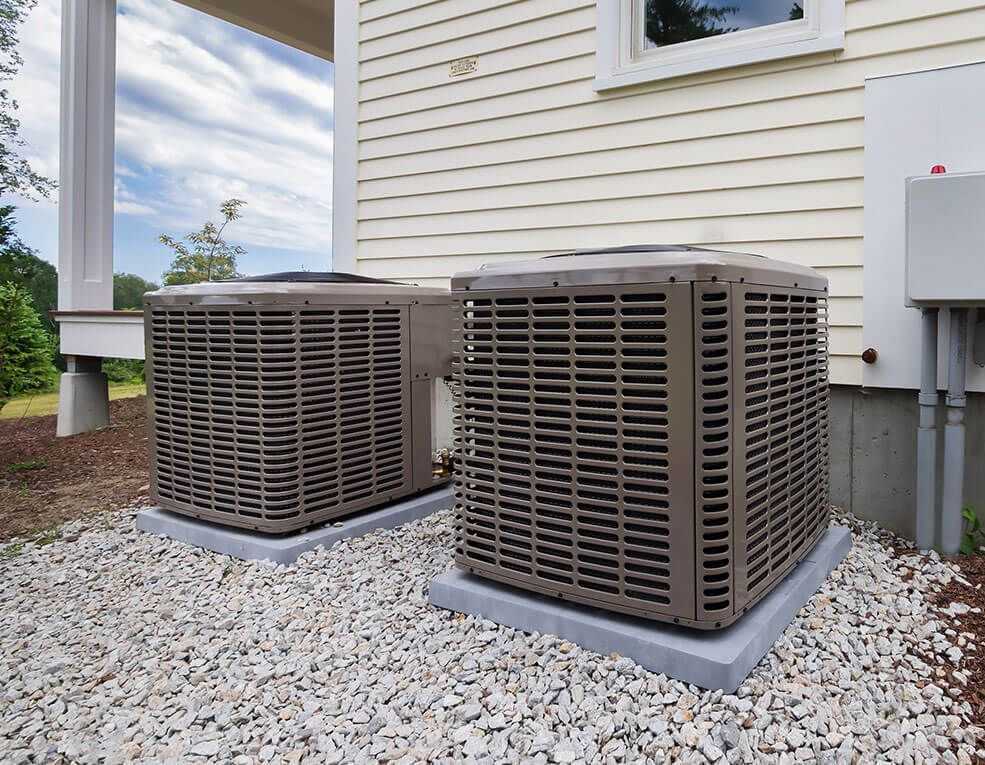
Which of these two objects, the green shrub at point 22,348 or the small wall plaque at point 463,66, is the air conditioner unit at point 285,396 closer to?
the small wall plaque at point 463,66

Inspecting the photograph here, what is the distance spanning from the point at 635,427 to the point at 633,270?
389mm

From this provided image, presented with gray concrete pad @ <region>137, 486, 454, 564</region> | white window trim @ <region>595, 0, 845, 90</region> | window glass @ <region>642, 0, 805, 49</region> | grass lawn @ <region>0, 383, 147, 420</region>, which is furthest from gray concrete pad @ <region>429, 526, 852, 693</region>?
grass lawn @ <region>0, 383, 147, 420</region>

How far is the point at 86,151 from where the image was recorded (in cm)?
572

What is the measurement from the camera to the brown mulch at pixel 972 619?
1504mm

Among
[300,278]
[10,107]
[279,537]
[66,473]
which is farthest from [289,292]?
[10,107]

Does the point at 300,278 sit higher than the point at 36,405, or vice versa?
the point at 300,278

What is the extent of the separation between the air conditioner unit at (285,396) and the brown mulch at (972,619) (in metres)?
1.99

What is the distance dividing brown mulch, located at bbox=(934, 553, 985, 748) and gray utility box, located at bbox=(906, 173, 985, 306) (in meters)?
0.91

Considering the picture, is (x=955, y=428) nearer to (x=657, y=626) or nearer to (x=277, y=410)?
(x=657, y=626)

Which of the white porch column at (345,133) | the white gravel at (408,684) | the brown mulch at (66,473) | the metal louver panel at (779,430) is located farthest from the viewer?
the white porch column at (345,133)

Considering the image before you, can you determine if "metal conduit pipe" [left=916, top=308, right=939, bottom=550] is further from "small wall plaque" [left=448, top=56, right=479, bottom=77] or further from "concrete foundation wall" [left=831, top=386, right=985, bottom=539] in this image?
"small wall plaque" [left=448, top=56, right=479, bottom=77]

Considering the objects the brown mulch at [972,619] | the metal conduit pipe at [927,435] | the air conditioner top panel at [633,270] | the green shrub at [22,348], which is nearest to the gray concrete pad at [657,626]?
the brown mulch at [972,619]

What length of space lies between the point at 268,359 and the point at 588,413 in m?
1.29

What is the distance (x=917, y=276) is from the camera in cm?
207
